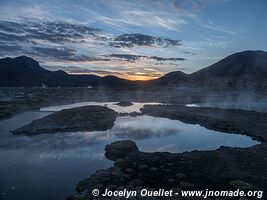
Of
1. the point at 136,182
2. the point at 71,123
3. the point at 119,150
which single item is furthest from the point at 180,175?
the point at 71,123

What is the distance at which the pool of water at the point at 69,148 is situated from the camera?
13.2 metres

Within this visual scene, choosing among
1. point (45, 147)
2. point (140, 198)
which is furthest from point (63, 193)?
point (45, 147)

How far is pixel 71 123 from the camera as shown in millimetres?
28109

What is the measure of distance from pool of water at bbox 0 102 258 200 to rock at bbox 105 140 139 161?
0.56m

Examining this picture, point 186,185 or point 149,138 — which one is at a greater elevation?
point 186,185

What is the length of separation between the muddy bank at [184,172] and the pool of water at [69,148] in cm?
132

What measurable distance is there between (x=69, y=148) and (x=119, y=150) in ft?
12.7

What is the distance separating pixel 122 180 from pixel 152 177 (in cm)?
141

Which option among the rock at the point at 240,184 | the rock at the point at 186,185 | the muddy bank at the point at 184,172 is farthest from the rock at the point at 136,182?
the rock at the point at 240,184

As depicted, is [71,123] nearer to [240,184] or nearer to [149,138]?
[149,138]

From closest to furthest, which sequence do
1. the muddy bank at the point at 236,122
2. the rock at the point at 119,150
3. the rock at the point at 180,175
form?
the rock at the point at 180,175 < the rock at the point at 119,150 < the muddy bank at the point at 236,122

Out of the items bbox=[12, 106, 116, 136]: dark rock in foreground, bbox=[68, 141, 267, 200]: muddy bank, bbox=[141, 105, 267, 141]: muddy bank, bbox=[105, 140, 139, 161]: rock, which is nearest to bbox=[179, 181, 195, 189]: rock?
bbox=[68, 141, 267, 200]: muddy bank

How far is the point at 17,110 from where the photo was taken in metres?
42.2

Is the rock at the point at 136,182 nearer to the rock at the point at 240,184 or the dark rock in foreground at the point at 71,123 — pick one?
the rock at the point at 240,184
